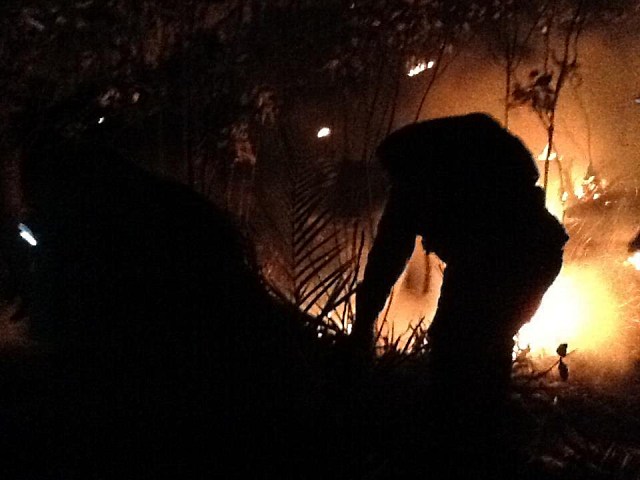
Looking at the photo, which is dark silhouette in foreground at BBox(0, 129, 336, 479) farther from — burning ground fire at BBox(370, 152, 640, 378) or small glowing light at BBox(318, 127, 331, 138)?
small glowing light at BBox(318, 127, 331, 138)

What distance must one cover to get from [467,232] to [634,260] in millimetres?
3324

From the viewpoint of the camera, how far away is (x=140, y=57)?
14.1ft

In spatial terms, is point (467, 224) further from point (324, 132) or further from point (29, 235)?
point (324, 132)

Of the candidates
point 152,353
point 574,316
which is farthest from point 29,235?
point 574,316

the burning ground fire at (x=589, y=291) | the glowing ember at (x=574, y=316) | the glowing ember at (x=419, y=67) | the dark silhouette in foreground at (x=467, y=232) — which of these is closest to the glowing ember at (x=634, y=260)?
the burning ground fire at (x=589, y=291)

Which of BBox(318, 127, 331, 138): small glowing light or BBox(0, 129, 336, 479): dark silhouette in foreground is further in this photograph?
BBox(318, 127, 331, 138): small glowing light

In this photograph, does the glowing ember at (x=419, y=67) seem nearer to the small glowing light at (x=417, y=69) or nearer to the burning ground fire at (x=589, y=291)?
the small glowing light at (x=417, y=69)

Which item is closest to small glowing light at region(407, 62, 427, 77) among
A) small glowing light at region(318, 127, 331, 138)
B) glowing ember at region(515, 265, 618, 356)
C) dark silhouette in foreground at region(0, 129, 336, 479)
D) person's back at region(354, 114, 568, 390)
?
small glowing light at region(318, 127, 331, 138)

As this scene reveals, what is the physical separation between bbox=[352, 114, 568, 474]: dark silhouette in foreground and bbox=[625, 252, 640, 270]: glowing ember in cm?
294

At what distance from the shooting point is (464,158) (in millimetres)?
2674

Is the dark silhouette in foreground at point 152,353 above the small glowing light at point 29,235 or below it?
below

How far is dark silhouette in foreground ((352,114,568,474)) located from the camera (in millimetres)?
2684

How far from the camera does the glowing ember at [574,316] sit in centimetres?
503

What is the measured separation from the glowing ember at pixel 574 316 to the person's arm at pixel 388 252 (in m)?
2.41
